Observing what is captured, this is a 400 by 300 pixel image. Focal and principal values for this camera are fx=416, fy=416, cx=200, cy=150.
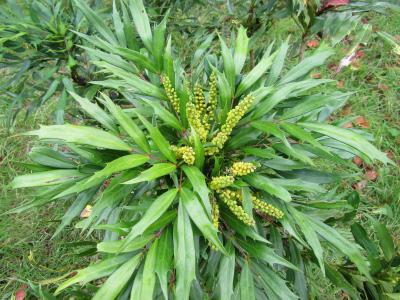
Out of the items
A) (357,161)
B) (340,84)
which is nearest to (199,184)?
(357,161)

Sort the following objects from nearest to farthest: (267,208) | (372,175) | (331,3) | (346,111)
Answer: (267,208) < (331,3) < (372,175) < (346,111)

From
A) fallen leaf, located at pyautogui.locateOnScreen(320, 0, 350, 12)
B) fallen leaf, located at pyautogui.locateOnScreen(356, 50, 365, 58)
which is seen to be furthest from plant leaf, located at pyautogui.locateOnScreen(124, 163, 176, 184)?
fallen leaf, located at pyautogui.locateOnScreen(356, 50, 365, 58)

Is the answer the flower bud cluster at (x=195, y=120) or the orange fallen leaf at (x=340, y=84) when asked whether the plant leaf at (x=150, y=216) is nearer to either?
the flower bud cluster at (x=195, y=120)

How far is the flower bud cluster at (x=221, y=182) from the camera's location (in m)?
0.85

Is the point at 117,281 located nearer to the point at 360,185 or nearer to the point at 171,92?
the point at 171,92

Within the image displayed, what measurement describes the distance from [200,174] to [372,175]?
1.76 metres

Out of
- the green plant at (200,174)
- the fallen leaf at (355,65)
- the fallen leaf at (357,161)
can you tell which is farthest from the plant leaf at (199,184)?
the fallen leaf at (355,65)

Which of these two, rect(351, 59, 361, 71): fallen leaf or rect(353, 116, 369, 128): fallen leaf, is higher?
rect(351, 59, 361, 71): fallen leaf

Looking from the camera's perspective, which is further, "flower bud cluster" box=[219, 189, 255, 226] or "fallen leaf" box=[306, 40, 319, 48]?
"fallen leaf" box=[306, 40, 319, 48]

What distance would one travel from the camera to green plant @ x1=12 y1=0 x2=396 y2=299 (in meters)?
0.82

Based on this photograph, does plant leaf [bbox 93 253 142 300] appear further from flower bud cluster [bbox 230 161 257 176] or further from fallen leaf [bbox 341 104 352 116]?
fallen leaf [bbox 341 104 352 116]

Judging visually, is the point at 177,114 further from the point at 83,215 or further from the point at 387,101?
the point at 387,101

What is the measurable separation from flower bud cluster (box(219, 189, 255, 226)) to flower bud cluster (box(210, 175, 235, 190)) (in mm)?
23

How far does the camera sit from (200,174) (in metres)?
0.83
